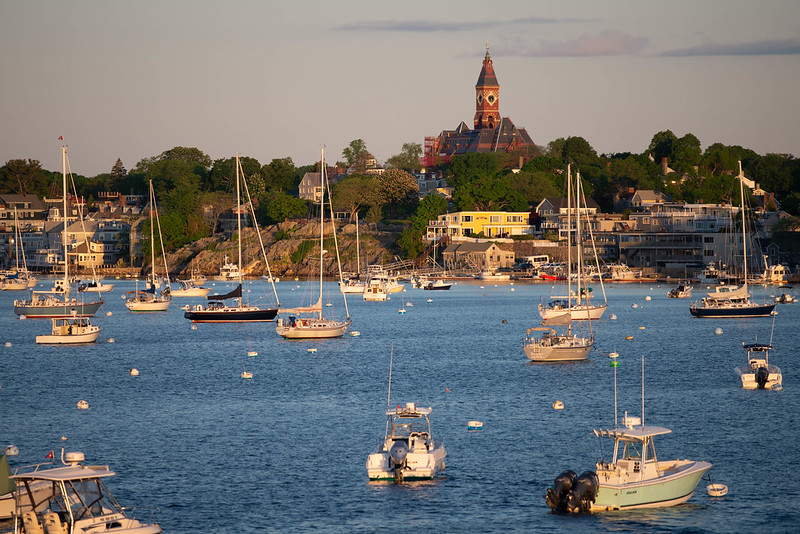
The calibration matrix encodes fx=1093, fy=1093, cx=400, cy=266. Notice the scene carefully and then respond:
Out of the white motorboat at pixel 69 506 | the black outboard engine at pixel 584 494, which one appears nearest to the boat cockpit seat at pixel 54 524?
the white motorboat at pixel 69 506

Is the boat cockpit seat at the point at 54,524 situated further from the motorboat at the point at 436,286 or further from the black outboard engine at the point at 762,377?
the motorboat at the point at 436,286

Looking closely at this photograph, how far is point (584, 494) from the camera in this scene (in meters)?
34.4

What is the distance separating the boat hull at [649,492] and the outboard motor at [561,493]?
2.94 feet

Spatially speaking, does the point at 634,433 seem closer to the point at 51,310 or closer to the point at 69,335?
the point at 69,335

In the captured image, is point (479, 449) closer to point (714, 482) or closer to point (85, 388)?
point (714, 482)

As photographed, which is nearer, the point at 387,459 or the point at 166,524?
the point at 166,524

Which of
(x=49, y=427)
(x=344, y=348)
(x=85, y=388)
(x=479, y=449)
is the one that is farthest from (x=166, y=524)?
(x=344, y=348)

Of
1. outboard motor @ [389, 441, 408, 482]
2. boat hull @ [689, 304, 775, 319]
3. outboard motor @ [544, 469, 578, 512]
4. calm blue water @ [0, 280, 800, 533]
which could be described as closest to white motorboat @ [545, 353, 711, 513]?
outboard motor @ [544, 469, 578, 512]

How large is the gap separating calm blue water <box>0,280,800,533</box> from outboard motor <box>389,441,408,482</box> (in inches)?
31.8

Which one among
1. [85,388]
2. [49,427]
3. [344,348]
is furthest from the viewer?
[344,348]

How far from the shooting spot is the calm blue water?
3584 centimetres

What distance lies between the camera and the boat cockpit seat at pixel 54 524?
2981cm

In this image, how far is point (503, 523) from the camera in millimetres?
34406

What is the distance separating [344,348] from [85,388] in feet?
79.4
